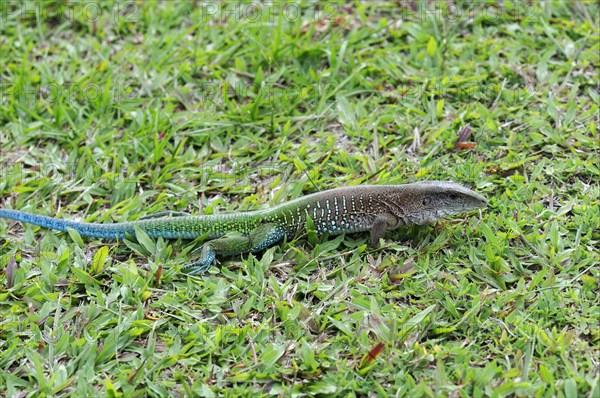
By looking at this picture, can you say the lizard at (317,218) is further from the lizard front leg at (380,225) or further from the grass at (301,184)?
the grass at (301,184)

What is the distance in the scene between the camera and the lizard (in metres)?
5.52

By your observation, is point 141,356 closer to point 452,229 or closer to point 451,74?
point 452,229

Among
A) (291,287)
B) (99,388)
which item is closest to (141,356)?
(99,388)

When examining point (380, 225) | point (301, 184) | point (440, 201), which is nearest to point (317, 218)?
point (380, 225)

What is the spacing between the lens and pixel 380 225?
18.3ft

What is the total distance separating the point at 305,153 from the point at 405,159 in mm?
807

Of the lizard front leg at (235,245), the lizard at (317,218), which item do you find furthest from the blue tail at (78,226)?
the lizard front leg at (235,245)

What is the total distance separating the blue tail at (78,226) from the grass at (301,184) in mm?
108

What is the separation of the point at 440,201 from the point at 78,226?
262 cm

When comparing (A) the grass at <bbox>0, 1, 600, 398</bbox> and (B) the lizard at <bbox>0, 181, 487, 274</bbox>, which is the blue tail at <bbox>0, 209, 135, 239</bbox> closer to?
(B) the lizard at <bbox>0, 181, 487, 274</bbox>

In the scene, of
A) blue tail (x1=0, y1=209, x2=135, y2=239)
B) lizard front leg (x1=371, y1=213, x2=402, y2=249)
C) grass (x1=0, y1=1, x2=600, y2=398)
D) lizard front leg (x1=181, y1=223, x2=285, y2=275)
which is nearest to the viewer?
grass (x1=0, y1=1, x2=600, y2=398)

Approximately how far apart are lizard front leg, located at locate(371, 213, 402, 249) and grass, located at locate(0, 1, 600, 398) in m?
0.10

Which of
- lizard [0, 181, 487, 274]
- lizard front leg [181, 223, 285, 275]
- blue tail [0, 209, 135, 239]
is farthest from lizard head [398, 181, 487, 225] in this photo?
blue tail [0, 209, 135, 239]

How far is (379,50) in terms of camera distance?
7.40 m
